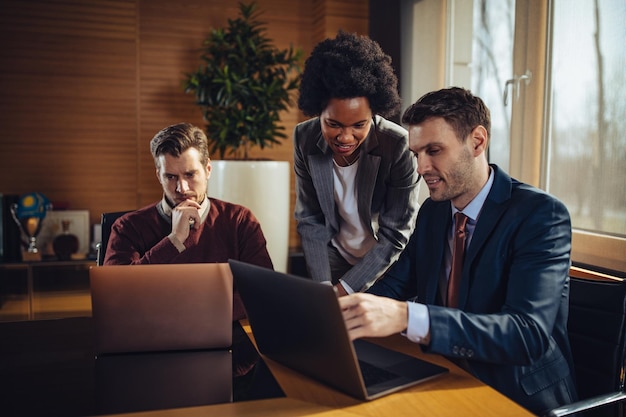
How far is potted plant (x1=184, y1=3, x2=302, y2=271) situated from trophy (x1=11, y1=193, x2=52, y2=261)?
1.17 metres

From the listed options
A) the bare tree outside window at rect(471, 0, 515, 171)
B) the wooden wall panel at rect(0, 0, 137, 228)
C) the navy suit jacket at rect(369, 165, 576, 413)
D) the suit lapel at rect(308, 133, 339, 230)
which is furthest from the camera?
the wooden wall panel at rect(0, 0, 137, 228)

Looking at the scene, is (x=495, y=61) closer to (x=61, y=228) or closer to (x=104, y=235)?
(x=104, y=235)

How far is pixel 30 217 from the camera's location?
3.94m

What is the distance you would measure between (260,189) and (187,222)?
181 centimetres

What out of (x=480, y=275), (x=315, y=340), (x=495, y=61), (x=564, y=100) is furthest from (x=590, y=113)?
(x=315, y=340)

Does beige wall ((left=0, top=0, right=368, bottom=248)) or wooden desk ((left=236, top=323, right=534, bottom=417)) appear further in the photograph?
beige wall ((left=0, top=0, right=368, bottom=248))

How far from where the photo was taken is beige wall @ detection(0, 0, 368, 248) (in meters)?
4.29

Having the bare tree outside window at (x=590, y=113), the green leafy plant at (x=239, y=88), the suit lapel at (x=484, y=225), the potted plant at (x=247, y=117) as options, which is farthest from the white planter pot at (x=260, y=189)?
the suit lapel at (x=484, y=225)

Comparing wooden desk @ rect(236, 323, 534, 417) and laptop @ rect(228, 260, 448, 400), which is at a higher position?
laptop @ rect(228, 260, 448, 400)

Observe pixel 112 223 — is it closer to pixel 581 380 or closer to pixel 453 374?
pixel 453 374

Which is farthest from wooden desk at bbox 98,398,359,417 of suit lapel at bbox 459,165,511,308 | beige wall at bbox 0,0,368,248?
beige wall at bbox 0,0,368,248

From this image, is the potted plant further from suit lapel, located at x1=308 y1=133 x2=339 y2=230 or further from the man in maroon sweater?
the man in maroon sweater

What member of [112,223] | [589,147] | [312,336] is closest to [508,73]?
[589,147]

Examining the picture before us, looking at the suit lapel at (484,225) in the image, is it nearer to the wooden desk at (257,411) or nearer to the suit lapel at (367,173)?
the wooden desk at (257,411)
